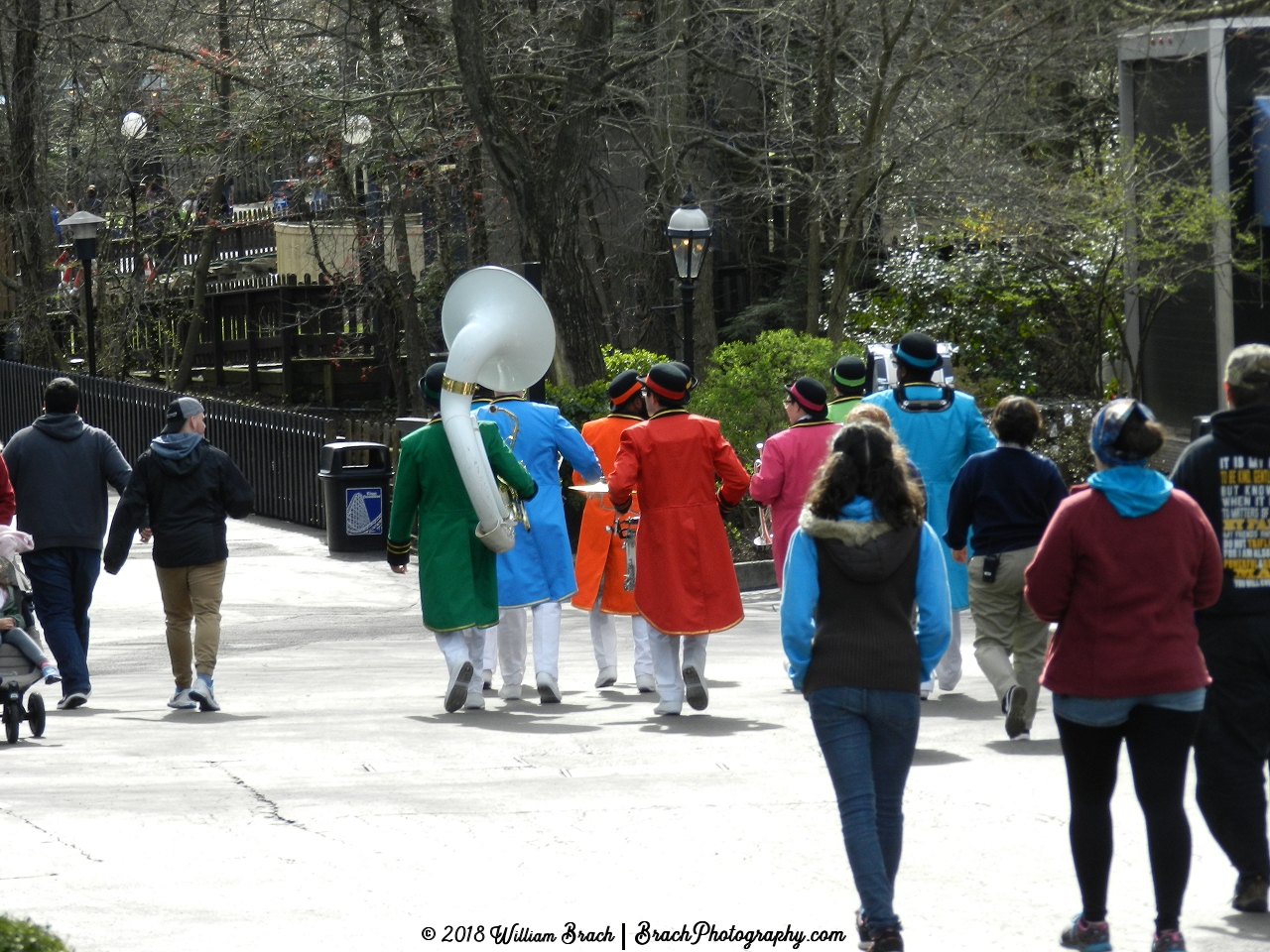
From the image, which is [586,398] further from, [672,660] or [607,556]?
[672,660]

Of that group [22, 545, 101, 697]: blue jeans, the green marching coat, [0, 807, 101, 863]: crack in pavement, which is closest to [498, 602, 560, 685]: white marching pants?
the green marching coat

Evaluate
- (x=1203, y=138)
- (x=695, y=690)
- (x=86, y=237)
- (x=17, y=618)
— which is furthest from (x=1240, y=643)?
(x=86, y=237)

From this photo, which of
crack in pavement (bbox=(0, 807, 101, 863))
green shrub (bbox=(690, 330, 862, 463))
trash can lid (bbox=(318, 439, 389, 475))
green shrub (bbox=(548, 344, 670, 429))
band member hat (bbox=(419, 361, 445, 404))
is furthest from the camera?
trash can lid (bbox=(318, 439, 389, 475))

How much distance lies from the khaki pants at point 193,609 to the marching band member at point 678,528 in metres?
2.45

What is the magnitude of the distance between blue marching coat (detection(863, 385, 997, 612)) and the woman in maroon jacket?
14.7 feet

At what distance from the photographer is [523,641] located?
995 centimetres

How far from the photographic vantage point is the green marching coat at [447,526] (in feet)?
30.3

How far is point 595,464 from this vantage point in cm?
970

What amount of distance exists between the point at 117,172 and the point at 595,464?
19840mm

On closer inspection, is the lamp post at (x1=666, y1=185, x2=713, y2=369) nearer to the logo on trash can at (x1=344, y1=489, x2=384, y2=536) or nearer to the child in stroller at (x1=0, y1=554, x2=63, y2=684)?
the logo on trash can at (x1=344, y1=489, x2=384, y2=536)

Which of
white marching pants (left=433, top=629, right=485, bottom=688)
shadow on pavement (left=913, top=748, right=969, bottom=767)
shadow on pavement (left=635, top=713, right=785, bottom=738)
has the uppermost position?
white marching pants (left=433, top=629, right=485, bottom=688)

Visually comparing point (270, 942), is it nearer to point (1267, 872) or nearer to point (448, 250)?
point (1267, 872)

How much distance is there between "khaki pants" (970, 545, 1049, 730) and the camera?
26.9 feet

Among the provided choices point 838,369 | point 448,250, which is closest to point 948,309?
point 448,250
